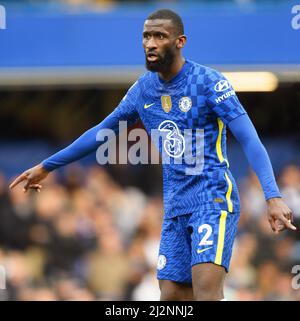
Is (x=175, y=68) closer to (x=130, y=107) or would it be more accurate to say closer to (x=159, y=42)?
(x=159, y=42)

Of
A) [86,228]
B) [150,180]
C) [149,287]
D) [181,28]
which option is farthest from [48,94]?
[181,28]

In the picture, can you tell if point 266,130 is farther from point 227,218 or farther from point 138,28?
point 227,218

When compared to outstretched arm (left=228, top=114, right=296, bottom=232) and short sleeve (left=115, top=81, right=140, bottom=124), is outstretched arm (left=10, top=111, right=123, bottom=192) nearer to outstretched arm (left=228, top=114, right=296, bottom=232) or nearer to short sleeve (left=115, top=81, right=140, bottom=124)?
short sleeve (left=115, top=81, right=140, bottom=124)

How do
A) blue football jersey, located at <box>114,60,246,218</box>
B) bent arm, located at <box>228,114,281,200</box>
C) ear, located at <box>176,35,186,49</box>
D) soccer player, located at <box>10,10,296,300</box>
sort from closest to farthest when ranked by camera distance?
bent arm, located at <box>228,114,281,200</box> → soccer player, located at <box>10,10,296,300</box> → blue football jersey, located at <box>114,60,246,218</box> → ear, located at <box>176,35,186,49</box>

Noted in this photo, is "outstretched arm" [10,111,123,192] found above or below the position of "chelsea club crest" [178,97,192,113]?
below

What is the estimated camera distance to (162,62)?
6984mm

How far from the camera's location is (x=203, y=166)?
6.94 m

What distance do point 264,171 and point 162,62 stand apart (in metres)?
1.04

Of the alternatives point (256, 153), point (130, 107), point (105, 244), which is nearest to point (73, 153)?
point (130, 107)

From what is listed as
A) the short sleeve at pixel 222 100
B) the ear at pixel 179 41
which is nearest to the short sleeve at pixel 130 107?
the ear at pixel 179 41

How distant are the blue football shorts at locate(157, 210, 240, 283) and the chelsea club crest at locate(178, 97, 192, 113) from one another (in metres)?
0.72

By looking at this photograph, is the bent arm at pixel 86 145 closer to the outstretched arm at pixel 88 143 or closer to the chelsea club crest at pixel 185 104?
the outstretched arm at pixel 88 143

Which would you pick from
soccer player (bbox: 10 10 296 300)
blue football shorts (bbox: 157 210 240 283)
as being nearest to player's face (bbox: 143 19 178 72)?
soccer player (bbox: 10 10 296 300)

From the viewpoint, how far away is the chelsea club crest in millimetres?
6964
